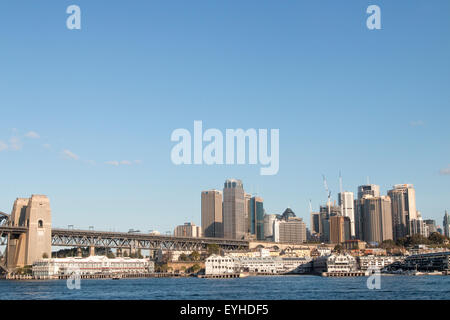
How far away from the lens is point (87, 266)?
137 metres

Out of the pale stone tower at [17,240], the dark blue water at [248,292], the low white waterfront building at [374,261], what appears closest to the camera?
the dark blue water at [248,292]

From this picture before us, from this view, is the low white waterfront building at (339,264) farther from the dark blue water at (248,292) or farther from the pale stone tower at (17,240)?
the pale stone tower at (17,240)

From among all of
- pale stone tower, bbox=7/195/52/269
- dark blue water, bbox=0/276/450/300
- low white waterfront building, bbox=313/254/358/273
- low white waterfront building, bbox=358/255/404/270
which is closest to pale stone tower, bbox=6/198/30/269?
pale stone tower, bbox=7/195/52/269

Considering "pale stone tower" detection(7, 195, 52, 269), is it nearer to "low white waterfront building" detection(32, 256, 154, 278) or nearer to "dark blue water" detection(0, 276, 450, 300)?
"low white waterfront building" detection(32, 256, 154, 278)

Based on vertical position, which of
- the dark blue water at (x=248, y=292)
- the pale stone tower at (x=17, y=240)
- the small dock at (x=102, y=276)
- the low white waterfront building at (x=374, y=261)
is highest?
the pale stone tower at (x=17, y=240)

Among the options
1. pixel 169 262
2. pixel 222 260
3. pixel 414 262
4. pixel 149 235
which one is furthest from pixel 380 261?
pixel 149 235

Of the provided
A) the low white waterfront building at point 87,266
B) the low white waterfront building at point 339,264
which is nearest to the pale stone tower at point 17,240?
the low white waterfront building at point 87,266

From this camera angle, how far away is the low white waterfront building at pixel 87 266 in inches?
4902

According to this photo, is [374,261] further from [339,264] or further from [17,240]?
[17,240]

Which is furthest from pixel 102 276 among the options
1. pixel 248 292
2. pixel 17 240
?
pixel 248 292

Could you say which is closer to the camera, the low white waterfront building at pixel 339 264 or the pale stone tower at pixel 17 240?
the low white waterfront building at pixel 339 264
